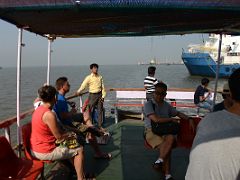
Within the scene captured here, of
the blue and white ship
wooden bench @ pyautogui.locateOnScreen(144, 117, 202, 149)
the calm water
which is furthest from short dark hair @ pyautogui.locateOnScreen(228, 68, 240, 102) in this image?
the blue and white ship

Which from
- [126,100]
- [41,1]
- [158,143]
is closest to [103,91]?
[126,100]

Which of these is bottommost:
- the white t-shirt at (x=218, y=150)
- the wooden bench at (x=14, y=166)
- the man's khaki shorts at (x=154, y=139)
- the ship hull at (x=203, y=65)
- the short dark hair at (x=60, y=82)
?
the wooden bench at (x=14, y=166)

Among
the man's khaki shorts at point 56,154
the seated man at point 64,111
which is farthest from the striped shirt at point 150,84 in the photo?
the man's khaki shorts at point 56,154

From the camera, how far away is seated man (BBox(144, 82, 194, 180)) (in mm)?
4385

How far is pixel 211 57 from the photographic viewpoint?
143ft

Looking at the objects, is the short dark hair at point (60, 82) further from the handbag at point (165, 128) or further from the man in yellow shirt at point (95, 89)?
the man in yellow shirt at point (95, 89)

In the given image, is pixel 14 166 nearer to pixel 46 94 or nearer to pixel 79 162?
pixel 79 162

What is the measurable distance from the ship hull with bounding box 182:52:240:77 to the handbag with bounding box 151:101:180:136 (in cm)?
3919

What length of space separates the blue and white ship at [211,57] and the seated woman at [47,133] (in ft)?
132

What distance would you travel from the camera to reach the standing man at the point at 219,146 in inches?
63.4

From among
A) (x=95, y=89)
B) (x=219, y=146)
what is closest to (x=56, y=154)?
(x=219, y=146)

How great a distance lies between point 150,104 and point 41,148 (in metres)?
1.58

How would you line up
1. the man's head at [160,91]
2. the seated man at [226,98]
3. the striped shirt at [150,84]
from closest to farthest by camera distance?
the seated man at [226,98], the man's head at [160,91], the striped shirt at [150,84]

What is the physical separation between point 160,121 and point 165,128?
4.6 inches
